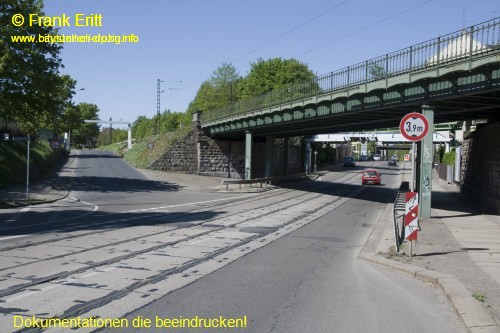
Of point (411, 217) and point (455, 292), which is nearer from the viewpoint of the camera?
point (455, 292)

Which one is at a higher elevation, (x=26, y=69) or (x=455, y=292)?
(x=26, y=69)

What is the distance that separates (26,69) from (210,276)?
83.3ft

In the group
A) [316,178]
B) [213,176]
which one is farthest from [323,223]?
[316,178]

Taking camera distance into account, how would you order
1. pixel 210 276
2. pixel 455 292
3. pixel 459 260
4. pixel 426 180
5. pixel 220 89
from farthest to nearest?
pixel 220 89 → pixel 426 180 → pixel 459 260 → pixel 210 276 → pixel 455 292

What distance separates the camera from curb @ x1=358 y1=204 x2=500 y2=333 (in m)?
6.09

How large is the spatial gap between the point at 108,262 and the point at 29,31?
25.4 m

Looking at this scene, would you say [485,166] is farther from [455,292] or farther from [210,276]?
[210,276]

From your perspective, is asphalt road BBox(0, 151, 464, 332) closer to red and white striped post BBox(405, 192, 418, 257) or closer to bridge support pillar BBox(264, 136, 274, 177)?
red and white striped post BBox(405, 192, 418, 257)

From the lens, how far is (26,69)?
1153 inches

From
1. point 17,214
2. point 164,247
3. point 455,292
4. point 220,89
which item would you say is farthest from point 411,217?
point 220,89

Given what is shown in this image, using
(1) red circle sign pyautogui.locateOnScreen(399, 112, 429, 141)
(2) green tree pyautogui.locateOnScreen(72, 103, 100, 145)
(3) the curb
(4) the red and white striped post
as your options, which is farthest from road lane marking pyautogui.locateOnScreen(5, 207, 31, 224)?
(2) green tree pyautogui.locateOnScreen(72, 103, 100, 145)

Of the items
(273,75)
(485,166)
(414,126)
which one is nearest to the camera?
(414,126)

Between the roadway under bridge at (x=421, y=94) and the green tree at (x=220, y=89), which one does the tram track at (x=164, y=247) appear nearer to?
the roadway under bridge at (x=421, y=94)

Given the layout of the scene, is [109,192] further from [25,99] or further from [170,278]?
[170,278]
